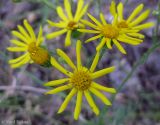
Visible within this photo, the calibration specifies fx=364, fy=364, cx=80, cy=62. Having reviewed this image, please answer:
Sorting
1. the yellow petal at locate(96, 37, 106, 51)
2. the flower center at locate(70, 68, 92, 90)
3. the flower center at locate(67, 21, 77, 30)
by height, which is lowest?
the flower center at locate(70, 68, 92, 90)

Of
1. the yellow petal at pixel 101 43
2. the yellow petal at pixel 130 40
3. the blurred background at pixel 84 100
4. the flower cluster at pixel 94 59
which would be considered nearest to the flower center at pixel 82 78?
the flower cluster at pixel 94 59

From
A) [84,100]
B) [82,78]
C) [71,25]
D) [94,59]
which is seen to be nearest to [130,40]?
[94,59]

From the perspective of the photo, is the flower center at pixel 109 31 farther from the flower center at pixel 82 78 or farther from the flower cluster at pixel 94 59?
the flower center at pixel 82 78

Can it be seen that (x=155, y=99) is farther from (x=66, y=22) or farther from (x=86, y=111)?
(x=66, y=22)

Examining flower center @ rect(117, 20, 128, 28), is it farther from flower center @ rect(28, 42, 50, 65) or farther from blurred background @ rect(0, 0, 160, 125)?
blurred background @ rect(0, 0, 160, 125)

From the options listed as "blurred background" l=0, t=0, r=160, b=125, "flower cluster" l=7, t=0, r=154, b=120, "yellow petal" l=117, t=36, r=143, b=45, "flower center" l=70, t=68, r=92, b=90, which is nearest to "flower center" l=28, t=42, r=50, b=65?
"flower cluster" l=7, t=0, r=154, b=120

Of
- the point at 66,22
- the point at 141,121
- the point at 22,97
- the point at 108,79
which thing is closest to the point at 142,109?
the point at 141,121

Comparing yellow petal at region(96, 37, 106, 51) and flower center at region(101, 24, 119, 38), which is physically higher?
flower center at region(101, 24, 119, 38)

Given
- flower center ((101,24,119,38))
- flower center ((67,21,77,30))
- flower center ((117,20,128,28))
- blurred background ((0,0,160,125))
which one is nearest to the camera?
flower center ((101,24,119,38))
